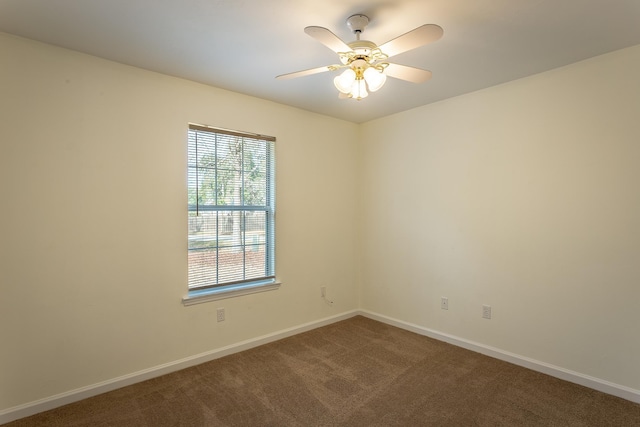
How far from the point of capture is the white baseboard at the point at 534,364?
240 cm

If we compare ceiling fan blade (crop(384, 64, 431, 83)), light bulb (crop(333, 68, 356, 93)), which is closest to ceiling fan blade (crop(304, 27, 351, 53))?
light bulb (crop(333, 68, 356, 93))

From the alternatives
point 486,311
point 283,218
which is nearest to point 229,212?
point 283,218

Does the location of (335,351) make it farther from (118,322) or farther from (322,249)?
(118,322)

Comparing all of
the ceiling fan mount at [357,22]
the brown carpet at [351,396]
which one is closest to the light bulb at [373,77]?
the ceiling fan mount at [357,22]

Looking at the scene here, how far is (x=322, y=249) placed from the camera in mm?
3939

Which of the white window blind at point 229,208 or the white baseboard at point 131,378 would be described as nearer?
the white baseboard at point 131,378

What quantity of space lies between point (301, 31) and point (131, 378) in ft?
9.21

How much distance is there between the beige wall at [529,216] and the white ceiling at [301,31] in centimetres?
35

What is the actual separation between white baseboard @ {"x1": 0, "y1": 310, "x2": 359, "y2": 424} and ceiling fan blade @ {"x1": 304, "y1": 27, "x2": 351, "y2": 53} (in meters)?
2.70

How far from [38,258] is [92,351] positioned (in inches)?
30.3

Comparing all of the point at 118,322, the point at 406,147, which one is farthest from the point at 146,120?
the point at 406,147

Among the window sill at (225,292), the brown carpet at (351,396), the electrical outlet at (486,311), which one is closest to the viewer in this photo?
the brown carpet at (351,396)

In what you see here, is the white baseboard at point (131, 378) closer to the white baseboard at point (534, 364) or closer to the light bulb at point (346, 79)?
the white baseboard at point (534, 364)

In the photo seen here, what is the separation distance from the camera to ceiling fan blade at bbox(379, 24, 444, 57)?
5.04 ft
